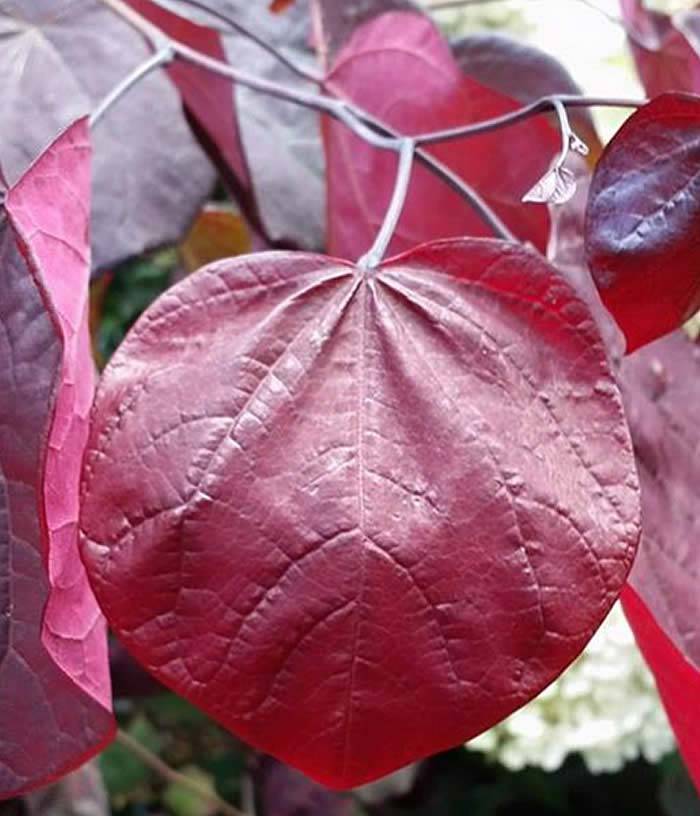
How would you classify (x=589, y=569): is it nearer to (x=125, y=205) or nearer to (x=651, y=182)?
(x=651, y=182)

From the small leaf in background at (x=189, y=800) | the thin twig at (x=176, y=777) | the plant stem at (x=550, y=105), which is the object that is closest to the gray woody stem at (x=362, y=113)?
the plant stem at (x=550, y=105)

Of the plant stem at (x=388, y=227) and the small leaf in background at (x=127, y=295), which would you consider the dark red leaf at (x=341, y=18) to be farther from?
the small leaf in background at (x=127, y=295)

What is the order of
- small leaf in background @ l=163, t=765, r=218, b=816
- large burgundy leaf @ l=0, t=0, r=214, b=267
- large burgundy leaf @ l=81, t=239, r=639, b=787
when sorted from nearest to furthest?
1. large burgundy leaf @ l=81, t=239, r=639, b=787
2. large burgundy leaf @ l=0, t=0, r=214, b=267
3. small leaf in background @ l=163, t=765, r=218, b=816

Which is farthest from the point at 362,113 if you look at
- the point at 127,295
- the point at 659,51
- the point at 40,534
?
the point at 127,295

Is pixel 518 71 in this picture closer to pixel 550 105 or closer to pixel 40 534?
pixel 550 105

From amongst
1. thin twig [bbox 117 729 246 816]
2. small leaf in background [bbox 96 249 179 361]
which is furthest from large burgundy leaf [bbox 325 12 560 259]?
small leaf in background [bbox 96 249 179 361]

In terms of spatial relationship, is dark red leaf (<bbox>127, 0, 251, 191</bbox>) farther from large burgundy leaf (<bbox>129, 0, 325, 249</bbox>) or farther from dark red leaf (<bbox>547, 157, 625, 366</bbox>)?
dark red leaf (<bbox>547, 157, 625, 366</bbox>)

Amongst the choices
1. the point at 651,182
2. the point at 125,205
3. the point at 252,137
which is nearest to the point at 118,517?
the point at 651,182
